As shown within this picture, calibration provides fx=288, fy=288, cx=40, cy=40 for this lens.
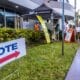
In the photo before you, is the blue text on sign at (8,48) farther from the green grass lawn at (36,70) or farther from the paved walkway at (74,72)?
the paved walkway at (74,72)

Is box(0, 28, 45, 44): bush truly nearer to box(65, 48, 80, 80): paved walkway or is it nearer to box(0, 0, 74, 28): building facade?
box(0, 0, 74, 28): building facade

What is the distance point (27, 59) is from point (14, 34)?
4.34 metres

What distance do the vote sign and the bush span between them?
4907mm

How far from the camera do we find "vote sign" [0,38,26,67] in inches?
278

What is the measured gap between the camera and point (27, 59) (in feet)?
39.7

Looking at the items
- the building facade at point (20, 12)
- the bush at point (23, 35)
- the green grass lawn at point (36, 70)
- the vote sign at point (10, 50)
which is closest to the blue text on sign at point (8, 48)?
the vote sign at point (10, 50)

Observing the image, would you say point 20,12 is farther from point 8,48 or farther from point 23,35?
point 8,48

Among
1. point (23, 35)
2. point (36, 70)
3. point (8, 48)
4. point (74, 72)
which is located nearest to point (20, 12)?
point (23, 35)

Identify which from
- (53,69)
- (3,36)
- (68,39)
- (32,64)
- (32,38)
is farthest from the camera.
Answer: (68,39)

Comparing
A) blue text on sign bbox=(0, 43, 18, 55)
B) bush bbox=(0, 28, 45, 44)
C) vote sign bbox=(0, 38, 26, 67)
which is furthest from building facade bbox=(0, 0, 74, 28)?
blue text on sign bbox=(0, 43, 18, 55)

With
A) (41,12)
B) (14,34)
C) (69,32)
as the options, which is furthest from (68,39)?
(14,34)

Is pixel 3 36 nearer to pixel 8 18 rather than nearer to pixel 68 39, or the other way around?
pixel 68 39

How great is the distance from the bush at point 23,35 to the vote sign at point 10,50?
4.91 meters

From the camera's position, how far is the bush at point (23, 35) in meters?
14.4
